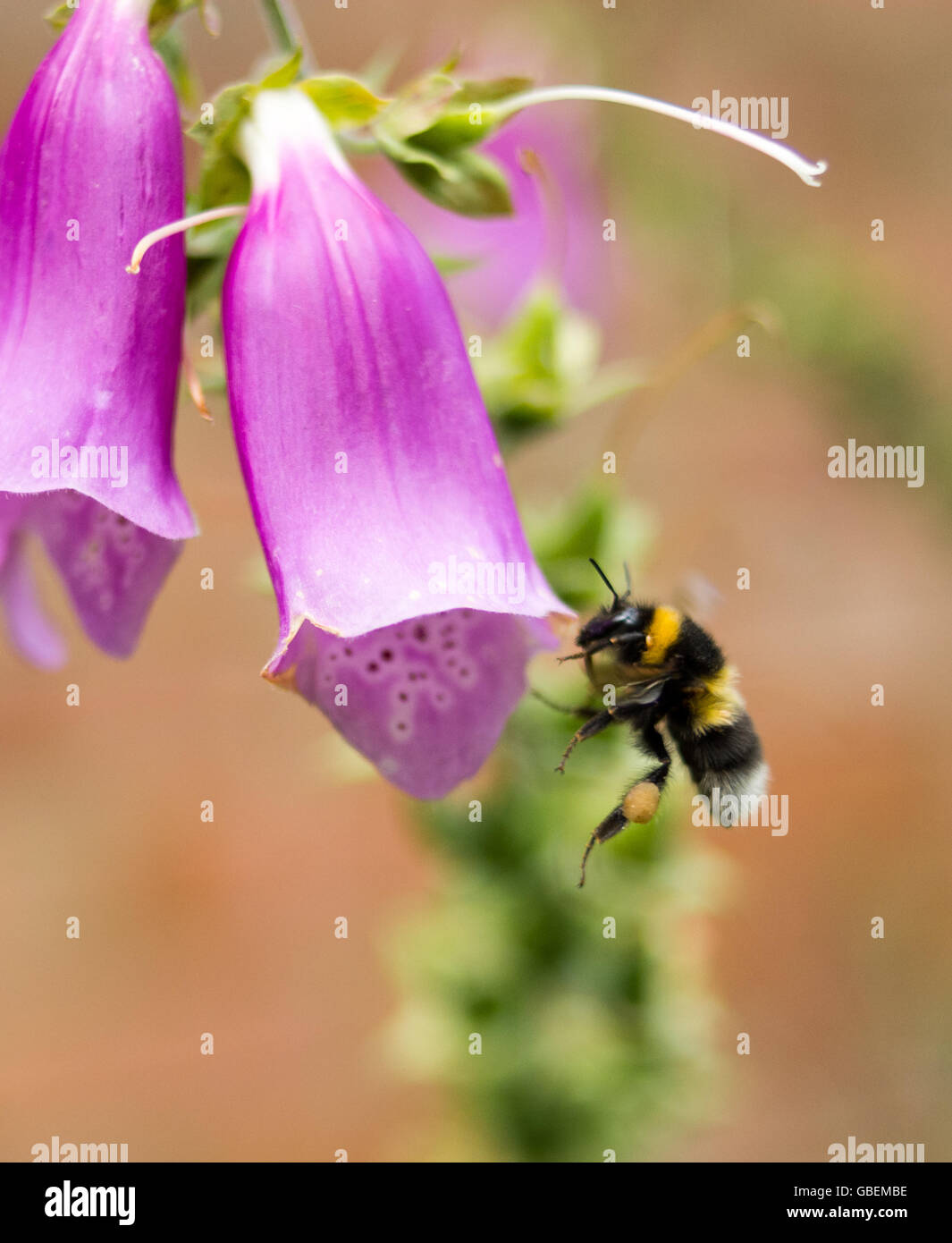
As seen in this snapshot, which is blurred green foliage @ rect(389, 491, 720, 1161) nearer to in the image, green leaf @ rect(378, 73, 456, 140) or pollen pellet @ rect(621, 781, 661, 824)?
pollen pellet @ rect(621, 781, 661, 824)

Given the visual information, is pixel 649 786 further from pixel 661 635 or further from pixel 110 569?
pixel 110 569

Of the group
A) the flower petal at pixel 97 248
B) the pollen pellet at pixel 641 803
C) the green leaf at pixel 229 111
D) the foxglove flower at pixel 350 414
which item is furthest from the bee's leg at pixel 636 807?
the green leaf at pixel 229 111

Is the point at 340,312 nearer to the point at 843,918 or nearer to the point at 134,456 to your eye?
the point at 134,456

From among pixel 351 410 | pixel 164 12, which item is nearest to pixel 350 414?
pixel 351 410

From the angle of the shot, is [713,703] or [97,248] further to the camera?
[713,703]

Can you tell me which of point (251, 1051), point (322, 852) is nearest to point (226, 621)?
point (322, 852)

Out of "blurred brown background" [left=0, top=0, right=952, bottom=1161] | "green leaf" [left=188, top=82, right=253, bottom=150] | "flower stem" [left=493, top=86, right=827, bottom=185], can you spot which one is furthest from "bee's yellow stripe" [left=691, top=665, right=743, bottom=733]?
"blurred brown background" [left=0, top=0, right=952, bottom=1161]
